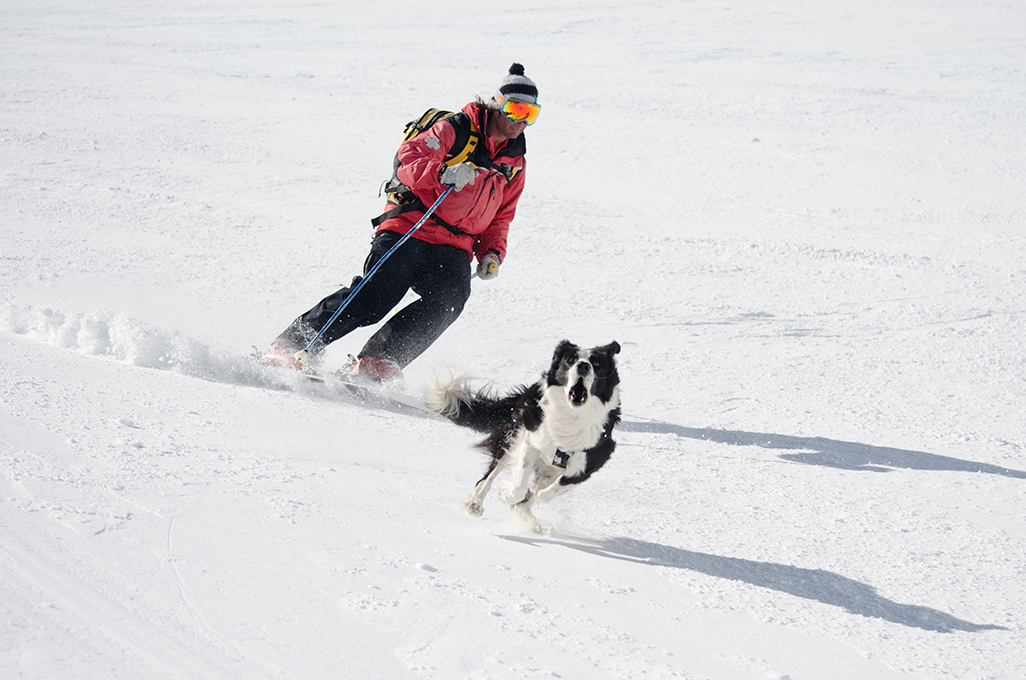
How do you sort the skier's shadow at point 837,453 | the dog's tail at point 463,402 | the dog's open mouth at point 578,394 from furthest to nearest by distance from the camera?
the skier's shadow at point 837,453
the dog's tail at point 463,402
the dog's open mouth at point 578,394

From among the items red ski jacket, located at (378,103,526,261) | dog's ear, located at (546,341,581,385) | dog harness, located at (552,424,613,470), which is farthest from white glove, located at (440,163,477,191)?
dog harness, located at (552,424,613,470)

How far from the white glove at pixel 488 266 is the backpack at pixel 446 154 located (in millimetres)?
203

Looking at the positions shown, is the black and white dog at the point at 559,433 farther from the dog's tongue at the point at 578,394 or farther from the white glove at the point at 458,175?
the white glove at the point at 458,175

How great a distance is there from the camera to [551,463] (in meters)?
3.55

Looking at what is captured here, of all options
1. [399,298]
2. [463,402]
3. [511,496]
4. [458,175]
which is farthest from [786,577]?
[399,298]

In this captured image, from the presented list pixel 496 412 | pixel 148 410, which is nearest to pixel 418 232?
pixel 496 412

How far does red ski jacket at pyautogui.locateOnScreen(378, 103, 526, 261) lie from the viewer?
4.62m

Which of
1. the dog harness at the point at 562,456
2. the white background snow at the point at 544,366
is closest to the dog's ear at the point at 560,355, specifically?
the dog harness at the point at 562,456

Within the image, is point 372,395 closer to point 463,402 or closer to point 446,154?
point 463,402

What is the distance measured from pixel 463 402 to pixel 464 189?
4.26 feet

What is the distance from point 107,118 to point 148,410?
8397 millimetres

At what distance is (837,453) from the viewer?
4.61 meters

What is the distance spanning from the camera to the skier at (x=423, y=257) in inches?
186

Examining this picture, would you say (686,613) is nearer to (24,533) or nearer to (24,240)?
(24,533)
